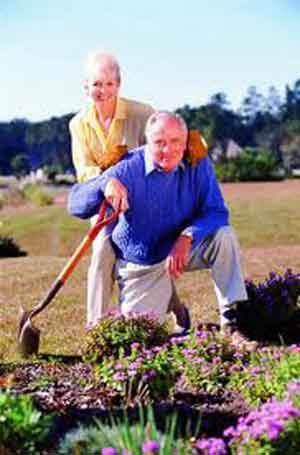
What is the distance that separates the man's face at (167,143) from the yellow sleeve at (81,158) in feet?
1.80

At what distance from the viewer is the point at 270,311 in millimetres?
6578

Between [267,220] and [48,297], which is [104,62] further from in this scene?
[267,220]

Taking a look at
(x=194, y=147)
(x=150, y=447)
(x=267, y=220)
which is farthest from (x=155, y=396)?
(x=267, y=220)

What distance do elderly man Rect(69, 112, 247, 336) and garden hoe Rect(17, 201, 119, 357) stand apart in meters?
0.16

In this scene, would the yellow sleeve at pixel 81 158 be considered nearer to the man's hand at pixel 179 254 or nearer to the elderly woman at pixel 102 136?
the elderly woman at pixel 102 136

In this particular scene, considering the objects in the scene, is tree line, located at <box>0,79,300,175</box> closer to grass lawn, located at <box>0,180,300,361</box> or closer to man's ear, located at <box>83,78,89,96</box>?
grass lawn, located at <box>0,180,300,361</box>

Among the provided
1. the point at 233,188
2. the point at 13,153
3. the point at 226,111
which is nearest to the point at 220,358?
the point at 233,188

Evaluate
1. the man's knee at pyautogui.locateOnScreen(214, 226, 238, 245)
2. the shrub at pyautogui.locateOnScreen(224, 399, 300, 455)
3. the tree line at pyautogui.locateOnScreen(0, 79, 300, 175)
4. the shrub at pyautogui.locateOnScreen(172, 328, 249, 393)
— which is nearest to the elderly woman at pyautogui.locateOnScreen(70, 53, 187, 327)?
the man's knee at pyautogui.locateOnScreen(214, 226, 238, 245)

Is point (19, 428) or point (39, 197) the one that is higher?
point (19, 428)

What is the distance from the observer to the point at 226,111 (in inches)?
3098

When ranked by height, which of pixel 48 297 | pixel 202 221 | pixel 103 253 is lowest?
pixel 48 297

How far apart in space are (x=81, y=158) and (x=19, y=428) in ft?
10.5

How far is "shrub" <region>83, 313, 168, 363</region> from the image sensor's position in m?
5.65

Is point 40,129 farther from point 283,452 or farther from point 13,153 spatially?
point 283,452
